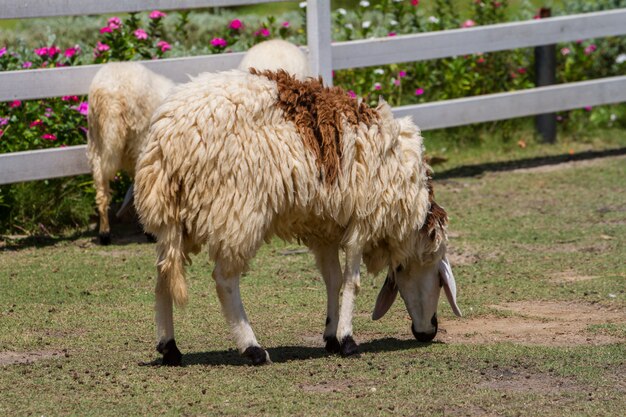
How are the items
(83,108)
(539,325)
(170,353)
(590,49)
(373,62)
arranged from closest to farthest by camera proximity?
(170,353) → (539,325) → (83,108) → (373,62) → (590,49)

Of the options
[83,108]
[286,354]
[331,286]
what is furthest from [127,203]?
[286,354]

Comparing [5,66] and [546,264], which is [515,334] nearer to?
[546,264]

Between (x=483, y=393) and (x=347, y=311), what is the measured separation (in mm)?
987

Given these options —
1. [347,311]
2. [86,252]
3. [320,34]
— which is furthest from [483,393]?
[320,34]

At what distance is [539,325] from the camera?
630cm

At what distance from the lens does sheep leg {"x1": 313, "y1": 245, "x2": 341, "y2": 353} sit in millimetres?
5766

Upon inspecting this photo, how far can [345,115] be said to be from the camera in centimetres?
562

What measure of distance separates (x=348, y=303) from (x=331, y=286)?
0.22 m

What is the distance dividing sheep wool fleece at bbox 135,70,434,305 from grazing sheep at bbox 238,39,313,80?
8.69 feet

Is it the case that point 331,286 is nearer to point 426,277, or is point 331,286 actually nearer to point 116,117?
point 426,277

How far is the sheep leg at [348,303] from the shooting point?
18.4ft

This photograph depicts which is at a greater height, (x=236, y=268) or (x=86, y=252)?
(x=236, y=268)

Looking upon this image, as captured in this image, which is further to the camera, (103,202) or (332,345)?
(103,202)

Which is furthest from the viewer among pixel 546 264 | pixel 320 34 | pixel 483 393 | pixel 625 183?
pixel 625 183
